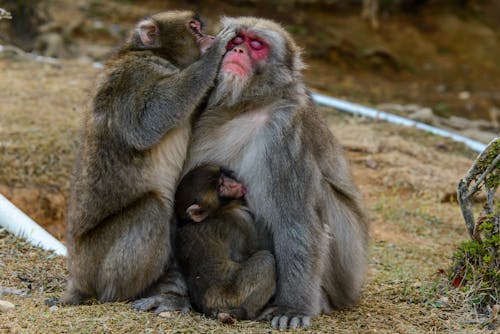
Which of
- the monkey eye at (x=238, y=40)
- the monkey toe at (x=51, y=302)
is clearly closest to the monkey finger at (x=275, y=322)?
the monkey toe at (x=51, y=302)

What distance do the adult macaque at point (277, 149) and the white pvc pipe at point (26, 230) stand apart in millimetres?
1764

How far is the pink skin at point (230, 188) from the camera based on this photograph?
5.12m

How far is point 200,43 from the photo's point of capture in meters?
5.41

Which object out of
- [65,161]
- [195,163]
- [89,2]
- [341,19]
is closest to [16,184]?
[65,161]

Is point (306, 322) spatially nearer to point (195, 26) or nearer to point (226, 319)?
point (226, 319)

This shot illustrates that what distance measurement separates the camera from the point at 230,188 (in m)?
5.12

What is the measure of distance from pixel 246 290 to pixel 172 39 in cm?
165

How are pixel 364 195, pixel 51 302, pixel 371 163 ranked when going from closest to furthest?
1. pixel 51 302
2. pixel 364 195
3. pixel 371 163

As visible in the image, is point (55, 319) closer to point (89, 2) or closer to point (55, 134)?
point (55, 134)

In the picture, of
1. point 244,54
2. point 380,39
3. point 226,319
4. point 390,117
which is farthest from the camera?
point 380,39

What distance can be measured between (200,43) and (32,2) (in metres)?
Answer: 8.73

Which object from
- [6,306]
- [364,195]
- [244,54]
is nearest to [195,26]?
[244,54]

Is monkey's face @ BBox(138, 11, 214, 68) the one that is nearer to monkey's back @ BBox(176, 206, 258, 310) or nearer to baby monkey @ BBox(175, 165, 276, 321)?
baby monkey @ BBox(175, 165, 276, 321)

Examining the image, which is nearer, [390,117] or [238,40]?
[238,40]
